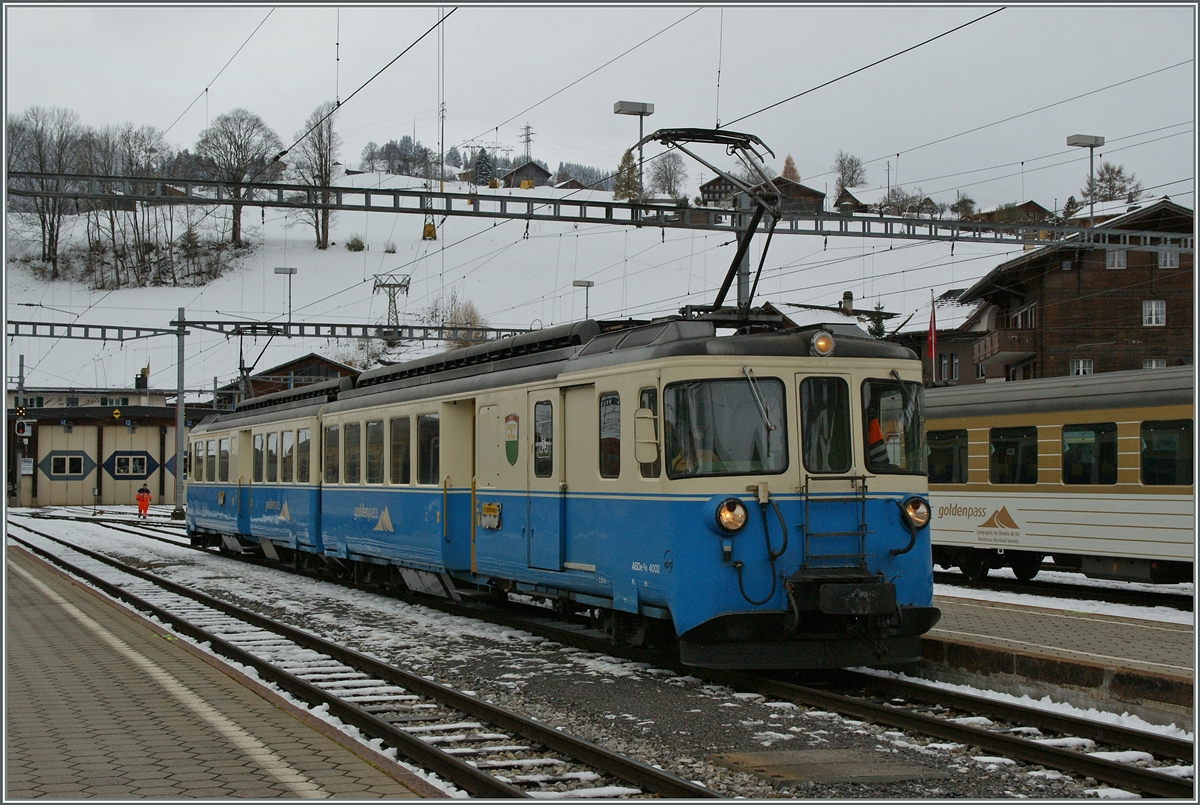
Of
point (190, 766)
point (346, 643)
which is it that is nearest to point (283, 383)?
point (346, 643)

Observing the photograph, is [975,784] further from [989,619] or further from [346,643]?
[346,643]

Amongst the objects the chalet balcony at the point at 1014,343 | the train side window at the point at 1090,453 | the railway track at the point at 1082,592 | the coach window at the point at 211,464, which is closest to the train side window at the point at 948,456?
the railway track at the point at 1082,592

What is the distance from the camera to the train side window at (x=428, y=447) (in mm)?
14350

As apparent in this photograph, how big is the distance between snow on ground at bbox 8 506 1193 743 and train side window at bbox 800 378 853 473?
192 cm

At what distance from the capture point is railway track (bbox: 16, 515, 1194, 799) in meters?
6.56

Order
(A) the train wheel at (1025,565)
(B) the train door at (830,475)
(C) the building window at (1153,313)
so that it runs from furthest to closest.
A: (C) the building window at (1153,313), (A) the train wheel at (1025,565), (B) the train door at (830,475)

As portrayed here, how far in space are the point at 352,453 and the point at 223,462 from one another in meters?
9.39

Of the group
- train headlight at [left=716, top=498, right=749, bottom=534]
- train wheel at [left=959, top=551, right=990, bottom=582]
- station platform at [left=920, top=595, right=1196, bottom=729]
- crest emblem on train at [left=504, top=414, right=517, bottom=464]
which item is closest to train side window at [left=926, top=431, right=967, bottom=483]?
train wheel at [left=959, top=551, right=990, bottom=582]

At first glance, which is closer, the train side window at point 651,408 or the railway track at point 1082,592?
the train side window at point 651,408

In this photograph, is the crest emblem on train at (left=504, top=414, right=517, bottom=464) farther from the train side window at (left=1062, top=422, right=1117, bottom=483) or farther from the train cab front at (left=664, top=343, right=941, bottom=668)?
the train side window at (left=1062, top=422, right=1117, bottom=483)

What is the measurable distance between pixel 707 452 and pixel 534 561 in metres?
3.02

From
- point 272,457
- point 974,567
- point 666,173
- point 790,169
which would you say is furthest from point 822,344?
point 790,169

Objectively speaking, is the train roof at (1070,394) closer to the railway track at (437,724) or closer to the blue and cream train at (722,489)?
the blue and cream train at (722,489)

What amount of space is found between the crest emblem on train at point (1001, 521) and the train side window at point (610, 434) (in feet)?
29.9
